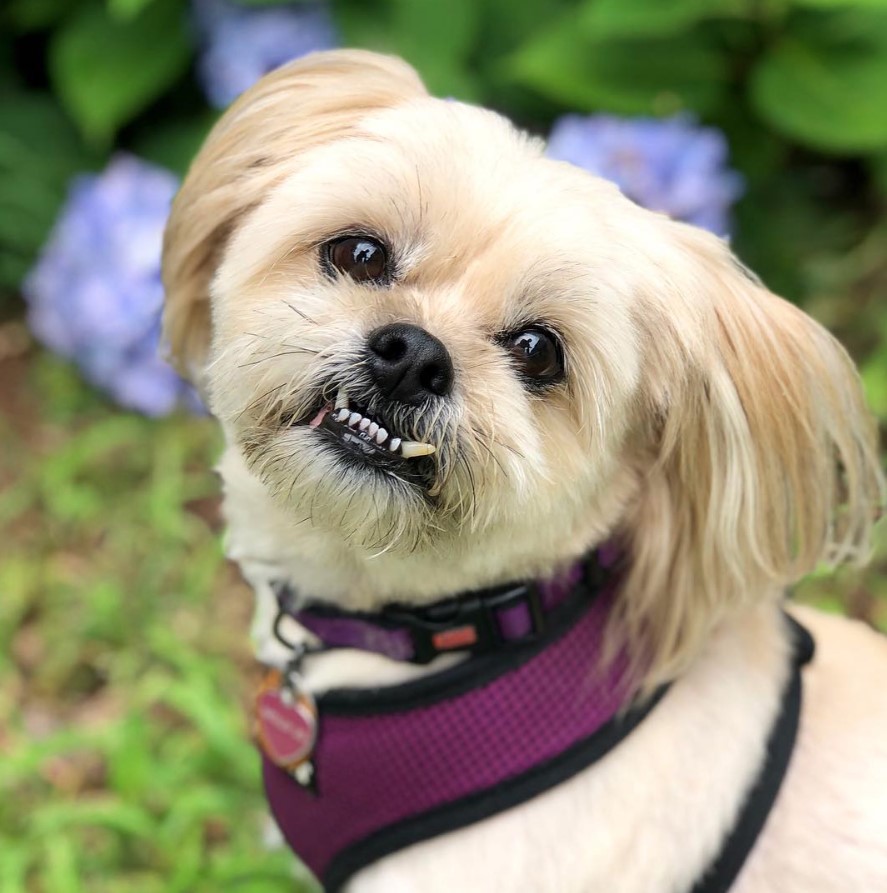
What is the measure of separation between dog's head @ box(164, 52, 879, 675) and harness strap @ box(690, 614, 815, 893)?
19cm

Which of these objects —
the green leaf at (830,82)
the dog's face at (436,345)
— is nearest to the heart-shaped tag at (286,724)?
the dog's face at (436,345)

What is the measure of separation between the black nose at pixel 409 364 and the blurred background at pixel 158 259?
4.74ft

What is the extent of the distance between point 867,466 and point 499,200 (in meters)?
0.70

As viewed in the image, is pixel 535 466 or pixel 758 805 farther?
pixel 758 805

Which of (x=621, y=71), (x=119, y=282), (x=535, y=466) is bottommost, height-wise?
(x=119, y=282)

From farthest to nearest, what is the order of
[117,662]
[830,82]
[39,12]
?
[39,12] < [830,82] < [117,662]

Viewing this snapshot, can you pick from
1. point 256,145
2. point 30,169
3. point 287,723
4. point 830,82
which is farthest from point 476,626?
point 30,169

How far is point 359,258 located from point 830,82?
90.2 inches

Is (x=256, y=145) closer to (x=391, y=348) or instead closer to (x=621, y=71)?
(x=391, y=348)

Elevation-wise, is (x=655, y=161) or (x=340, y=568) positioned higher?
(x=655, y=161)

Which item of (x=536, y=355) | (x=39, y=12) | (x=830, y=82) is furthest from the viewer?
(x=39, y=12)

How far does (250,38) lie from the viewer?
10.3ft

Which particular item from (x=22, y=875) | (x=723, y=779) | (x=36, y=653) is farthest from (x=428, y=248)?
(x=36, y=653)

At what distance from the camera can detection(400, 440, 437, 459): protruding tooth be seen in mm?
1380
